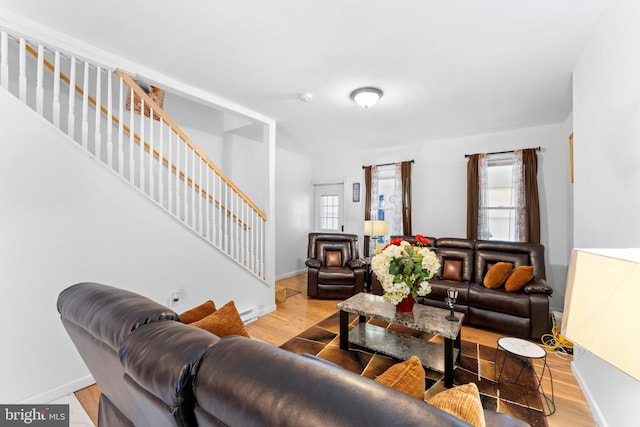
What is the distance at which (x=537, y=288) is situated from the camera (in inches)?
113

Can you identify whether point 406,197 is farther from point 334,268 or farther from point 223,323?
point 223,323

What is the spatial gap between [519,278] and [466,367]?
1333 millimetres

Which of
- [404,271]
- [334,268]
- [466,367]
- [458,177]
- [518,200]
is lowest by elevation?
[466,367]

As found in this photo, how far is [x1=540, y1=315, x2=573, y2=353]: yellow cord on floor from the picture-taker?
266 cm

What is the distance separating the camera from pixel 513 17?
180 cm

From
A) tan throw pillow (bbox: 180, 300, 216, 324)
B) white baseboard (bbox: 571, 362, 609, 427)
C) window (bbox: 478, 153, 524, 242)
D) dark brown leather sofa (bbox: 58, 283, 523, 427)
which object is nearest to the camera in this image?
dark brown leather sofa (bbox: 58, 283, 523, 427)

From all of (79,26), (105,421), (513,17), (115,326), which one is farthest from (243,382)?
(79,26)

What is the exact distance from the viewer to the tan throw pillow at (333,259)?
4414mm

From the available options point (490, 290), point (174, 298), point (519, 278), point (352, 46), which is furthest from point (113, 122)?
point (519, 278)

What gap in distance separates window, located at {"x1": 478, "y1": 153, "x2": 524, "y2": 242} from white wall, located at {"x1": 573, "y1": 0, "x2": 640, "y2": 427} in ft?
6.39

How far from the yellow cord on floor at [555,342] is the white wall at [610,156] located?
50cm

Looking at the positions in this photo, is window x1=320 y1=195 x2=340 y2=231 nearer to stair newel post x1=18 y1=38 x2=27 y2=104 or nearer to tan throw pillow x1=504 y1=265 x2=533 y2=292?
tan throw pillow x1=504 y1=265 x2=533 y2=292

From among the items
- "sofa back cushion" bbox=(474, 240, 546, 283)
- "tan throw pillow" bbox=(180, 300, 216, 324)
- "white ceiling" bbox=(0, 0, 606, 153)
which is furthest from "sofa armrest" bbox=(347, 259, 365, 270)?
"tan throw pillow" bbox=(180, 300, 216, 324)

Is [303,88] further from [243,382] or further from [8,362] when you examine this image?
[8,362]
